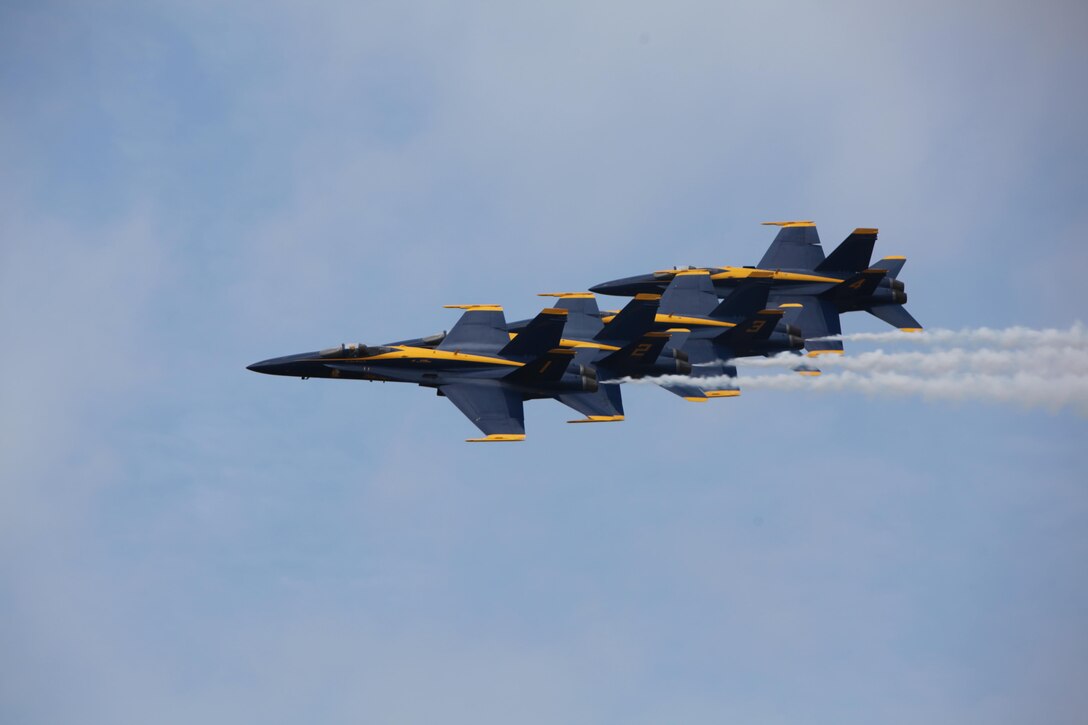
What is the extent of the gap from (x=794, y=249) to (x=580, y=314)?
53.1 feet

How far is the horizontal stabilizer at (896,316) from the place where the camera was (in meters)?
111

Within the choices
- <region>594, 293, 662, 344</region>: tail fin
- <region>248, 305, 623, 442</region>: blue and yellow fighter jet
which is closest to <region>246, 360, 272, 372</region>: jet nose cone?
<region>248, 305, 623, 442</region>: blue and yellow fighter jet

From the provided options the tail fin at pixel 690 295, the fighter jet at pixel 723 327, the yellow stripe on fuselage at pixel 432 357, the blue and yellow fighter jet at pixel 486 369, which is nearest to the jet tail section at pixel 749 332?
the fighter jet at pixel 723 327

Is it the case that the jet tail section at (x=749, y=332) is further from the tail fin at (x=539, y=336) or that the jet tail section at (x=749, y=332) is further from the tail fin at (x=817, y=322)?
the tail fin at (x=539, y=336)

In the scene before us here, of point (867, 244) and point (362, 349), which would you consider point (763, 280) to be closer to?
point (867, 244)

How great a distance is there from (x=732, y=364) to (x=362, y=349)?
70.0ft

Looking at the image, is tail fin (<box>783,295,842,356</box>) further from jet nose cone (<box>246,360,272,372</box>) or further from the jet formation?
jet nose cone (<box>246,360,272,372</box>)

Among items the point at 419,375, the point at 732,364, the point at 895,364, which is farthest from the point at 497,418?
the point at 895,364

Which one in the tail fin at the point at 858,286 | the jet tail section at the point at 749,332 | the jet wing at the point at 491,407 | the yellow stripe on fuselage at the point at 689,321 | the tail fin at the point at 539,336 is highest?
the tail fin at the point at 858,286

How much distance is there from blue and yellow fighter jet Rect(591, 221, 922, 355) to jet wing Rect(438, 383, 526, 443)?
18.4 m

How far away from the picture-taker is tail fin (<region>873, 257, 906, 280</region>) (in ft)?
371

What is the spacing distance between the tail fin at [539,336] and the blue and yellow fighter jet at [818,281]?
52.3 feet

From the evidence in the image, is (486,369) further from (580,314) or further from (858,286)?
(858,286)

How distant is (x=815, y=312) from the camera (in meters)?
111
